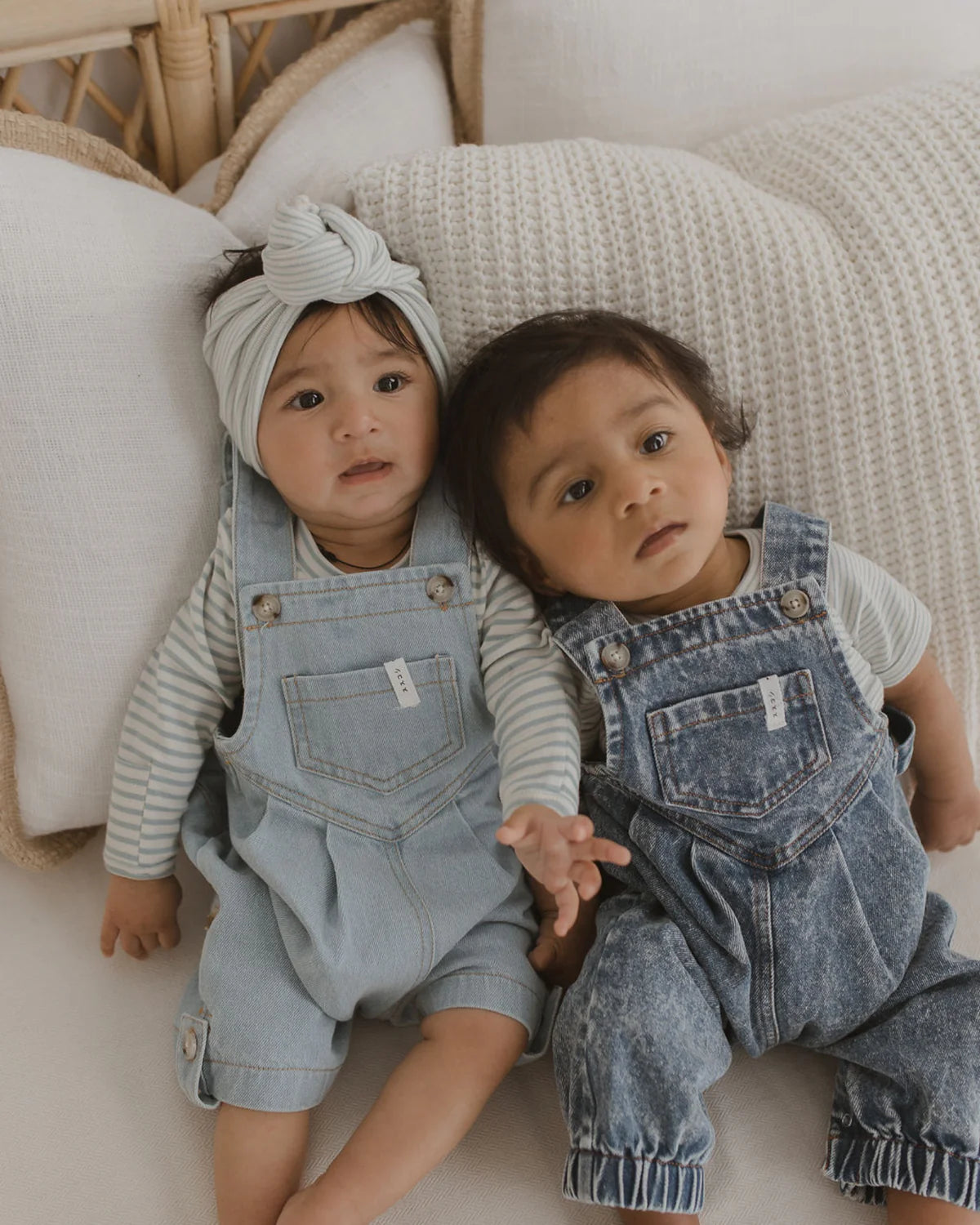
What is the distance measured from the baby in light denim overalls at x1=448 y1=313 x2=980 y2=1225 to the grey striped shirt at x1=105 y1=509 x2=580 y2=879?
0.03 metres

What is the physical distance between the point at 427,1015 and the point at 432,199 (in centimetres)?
78

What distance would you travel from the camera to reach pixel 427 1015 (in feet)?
3.37

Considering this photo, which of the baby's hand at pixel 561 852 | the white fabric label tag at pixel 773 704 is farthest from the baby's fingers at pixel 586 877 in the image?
the white fabric label tag at pixel 773 704

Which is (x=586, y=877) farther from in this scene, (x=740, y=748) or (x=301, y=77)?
(x=301, y=77)

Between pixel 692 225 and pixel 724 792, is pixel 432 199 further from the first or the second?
pixel 724 792

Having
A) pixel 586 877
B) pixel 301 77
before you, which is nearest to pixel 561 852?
pixel 586 877

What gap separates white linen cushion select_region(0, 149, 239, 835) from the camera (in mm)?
1035

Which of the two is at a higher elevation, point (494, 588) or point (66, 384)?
point (66, 384)

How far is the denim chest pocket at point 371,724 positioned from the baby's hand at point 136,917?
0.22 metres

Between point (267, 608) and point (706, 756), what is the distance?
43 centimetres

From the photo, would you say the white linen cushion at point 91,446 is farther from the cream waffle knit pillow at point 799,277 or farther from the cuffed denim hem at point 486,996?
the cuffed denim hem at point 486,996

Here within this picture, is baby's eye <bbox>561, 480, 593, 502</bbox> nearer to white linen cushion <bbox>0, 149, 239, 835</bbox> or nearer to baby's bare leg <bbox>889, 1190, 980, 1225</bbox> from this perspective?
white linen cushion <bbox>0, 149, 239, 835</bbox>

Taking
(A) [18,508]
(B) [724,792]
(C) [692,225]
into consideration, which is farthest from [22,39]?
(B) [724,792]

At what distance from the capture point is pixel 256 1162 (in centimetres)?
94
